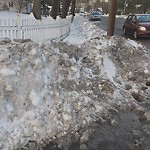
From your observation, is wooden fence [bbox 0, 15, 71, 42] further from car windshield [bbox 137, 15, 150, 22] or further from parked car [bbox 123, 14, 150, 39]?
car windshield [bbox 137, 15, 150, 22]

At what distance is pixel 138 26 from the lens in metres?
19.9

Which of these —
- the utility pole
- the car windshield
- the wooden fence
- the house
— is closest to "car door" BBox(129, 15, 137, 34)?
the car windshield

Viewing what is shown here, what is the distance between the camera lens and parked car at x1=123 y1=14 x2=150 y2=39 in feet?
64.2

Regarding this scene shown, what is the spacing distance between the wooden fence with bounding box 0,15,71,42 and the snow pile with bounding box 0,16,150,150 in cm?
186

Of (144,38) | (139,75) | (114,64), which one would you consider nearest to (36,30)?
(114,64)

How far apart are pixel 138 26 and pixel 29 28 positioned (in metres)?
10.4

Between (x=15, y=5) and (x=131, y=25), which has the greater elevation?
(x=131, y=25)

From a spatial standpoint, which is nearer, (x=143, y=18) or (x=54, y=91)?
(x=54, y=91)

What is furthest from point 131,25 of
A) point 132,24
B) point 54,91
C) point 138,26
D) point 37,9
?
point 54,91

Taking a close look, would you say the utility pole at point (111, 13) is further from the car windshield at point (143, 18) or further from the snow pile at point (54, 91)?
the car windshield at point (143, 18)

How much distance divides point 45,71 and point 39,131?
5.77 feet

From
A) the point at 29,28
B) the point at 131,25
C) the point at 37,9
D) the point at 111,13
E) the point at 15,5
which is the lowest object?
the point at 15,5

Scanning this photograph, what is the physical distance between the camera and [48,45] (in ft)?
27.8

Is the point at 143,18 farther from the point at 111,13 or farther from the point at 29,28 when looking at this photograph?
the point at 29,28
